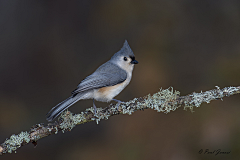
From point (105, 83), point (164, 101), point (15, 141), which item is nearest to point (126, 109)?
point (164, 101)

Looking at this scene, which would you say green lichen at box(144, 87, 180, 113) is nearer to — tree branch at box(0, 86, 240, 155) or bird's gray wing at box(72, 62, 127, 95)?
tree branch at box(0, 86, 240, 155)

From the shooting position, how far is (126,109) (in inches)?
79.0

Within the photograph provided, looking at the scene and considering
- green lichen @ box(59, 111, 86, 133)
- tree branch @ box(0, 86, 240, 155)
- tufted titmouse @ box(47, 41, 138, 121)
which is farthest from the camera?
tufted titmouse @ box(47, 41, 138, 121)

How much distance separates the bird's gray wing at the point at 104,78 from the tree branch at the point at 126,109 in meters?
0.28

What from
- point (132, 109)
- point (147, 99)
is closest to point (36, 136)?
point (132, 109)

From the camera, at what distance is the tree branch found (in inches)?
72.0

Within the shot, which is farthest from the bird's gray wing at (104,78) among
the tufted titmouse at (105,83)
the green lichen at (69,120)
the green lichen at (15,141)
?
the green lichen at (15,141)

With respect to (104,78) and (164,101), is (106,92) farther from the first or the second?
(164,101)

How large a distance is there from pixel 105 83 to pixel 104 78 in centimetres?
8

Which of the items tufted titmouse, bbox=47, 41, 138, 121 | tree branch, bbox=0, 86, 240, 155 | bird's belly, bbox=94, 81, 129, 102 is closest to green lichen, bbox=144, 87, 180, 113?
tree branch, bbox=0, 86, 240, 155

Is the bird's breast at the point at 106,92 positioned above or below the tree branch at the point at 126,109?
above

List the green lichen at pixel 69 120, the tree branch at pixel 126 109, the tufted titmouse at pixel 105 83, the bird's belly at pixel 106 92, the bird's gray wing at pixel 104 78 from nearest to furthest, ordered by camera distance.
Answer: the tree branch at pixel 126 109 < the green lichen at pixel 69 120 < the tufted titmouse at pixel 105 83 < the bird's gray wing at pixel 104 78 < the bird's belly at pixel 106 92

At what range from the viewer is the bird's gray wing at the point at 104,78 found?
225 centimetres

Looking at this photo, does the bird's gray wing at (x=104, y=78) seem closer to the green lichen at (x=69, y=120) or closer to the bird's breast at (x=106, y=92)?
the bird's breast at (x=106, y=92)
